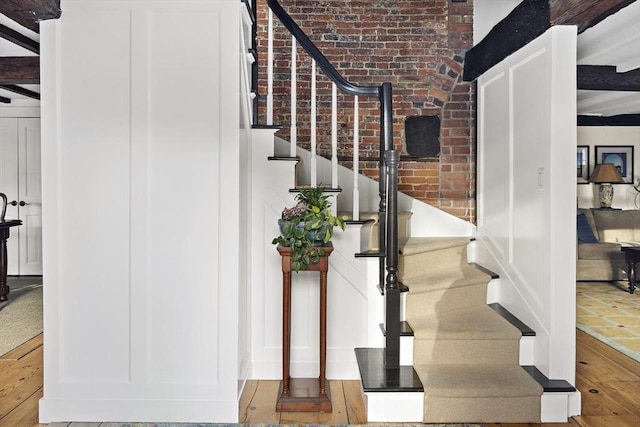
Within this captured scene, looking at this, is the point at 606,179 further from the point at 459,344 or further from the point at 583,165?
the point at 459,344

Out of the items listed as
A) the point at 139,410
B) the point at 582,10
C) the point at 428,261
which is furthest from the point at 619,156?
the point at 139,410

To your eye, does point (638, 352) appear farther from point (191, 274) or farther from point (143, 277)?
point (143, 277)

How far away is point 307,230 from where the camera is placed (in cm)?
283

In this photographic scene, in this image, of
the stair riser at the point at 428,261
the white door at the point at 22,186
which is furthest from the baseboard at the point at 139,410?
the white door at the point at 22,186

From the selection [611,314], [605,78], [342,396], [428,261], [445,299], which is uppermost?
[605,78]

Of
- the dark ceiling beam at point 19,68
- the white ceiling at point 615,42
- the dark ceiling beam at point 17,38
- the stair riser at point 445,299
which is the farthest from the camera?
A: the dark ceiling beam at point 19,68

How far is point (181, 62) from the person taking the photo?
2.68 metres

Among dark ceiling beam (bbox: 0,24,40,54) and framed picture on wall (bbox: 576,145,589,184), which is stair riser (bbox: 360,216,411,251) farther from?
framed picture on wall (bbox: 576,145,589,184)

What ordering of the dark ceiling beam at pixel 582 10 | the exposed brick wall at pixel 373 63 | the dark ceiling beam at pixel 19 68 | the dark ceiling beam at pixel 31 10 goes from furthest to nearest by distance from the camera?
the dark ceiling beam at pixel 19 68 < the exposed brick wall at pixel 373 63 < the dark ceiling beam at pixel 582 10 < the dark ceiling beam at pixel 31 10

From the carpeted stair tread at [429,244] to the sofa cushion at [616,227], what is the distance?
4.18 meters

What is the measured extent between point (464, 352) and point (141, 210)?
1.99 meters

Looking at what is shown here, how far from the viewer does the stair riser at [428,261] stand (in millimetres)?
3611

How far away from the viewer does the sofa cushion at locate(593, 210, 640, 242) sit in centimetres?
716

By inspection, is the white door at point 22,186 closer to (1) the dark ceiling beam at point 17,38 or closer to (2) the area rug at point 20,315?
(2) the area rug at point 20,315
